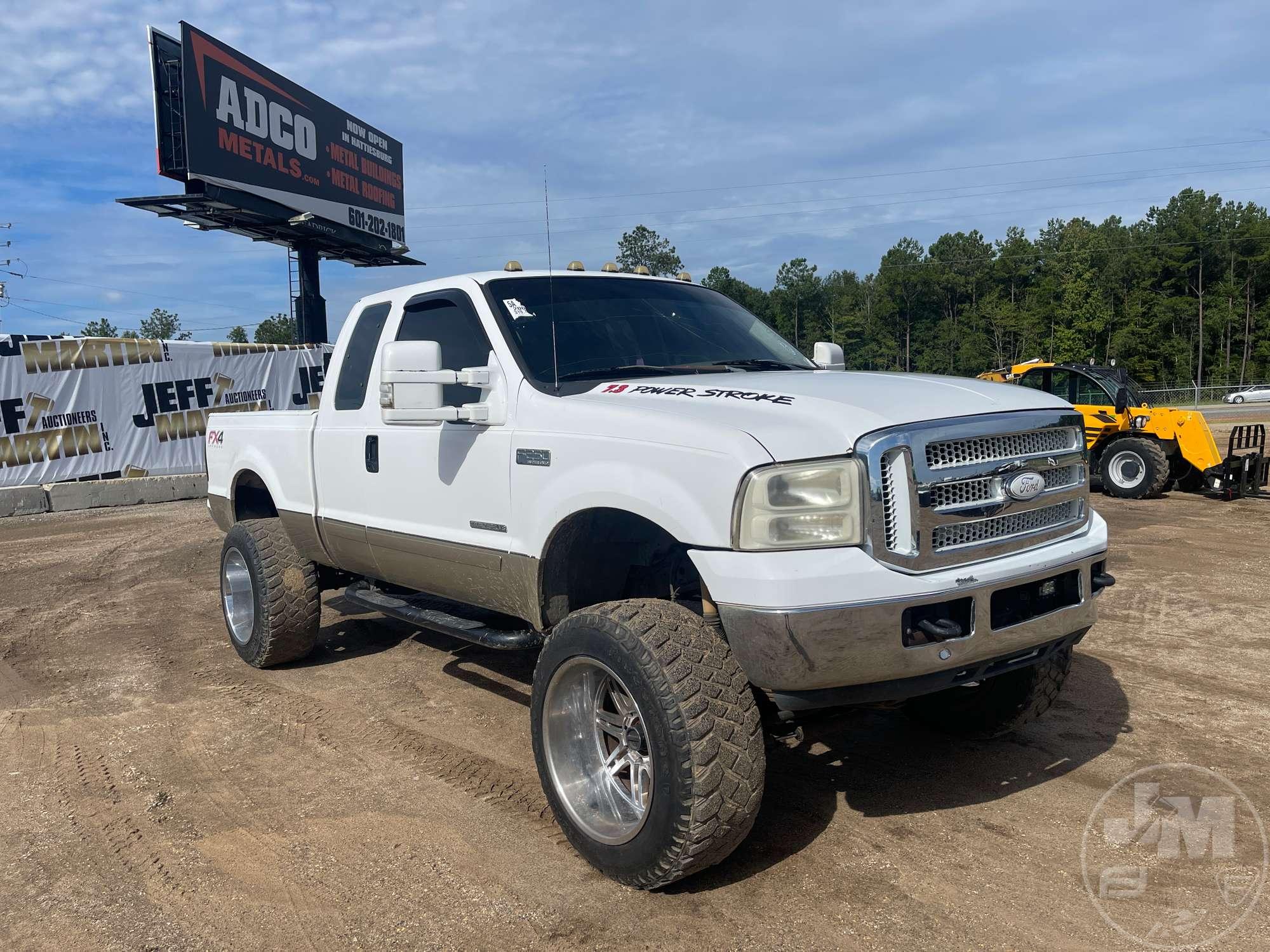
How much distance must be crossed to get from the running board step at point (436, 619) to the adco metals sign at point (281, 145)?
19223mm

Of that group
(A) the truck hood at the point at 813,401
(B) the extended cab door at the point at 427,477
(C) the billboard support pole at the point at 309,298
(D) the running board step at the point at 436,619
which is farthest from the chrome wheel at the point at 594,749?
(C) the billboard support pole at the point at 309,298

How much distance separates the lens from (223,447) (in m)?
6.46

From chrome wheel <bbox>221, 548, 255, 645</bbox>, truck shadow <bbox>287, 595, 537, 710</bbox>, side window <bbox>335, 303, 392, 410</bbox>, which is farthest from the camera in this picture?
chrome wheel <bbox>221, 548, 255, 645</bbox>

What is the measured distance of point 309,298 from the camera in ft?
90.7

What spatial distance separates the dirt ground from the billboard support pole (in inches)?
881

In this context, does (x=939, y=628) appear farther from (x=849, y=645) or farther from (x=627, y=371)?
(x=627, y=371)

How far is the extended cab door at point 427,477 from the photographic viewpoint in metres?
4.08

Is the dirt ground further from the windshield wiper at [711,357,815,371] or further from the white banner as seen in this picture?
the white banner

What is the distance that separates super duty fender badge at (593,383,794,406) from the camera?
131 inches

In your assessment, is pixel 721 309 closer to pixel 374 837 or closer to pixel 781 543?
pixel 781 543

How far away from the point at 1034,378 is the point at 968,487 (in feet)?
41.0

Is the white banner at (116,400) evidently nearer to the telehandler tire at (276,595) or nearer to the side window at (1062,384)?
the telehandler tire at (276,595)

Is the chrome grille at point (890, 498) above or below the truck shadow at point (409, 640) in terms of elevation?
above

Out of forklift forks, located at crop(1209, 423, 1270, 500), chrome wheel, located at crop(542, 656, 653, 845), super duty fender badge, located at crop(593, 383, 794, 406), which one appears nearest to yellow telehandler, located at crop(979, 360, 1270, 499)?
forklift forks, located at crop(1209, 423, 1270, 500)
